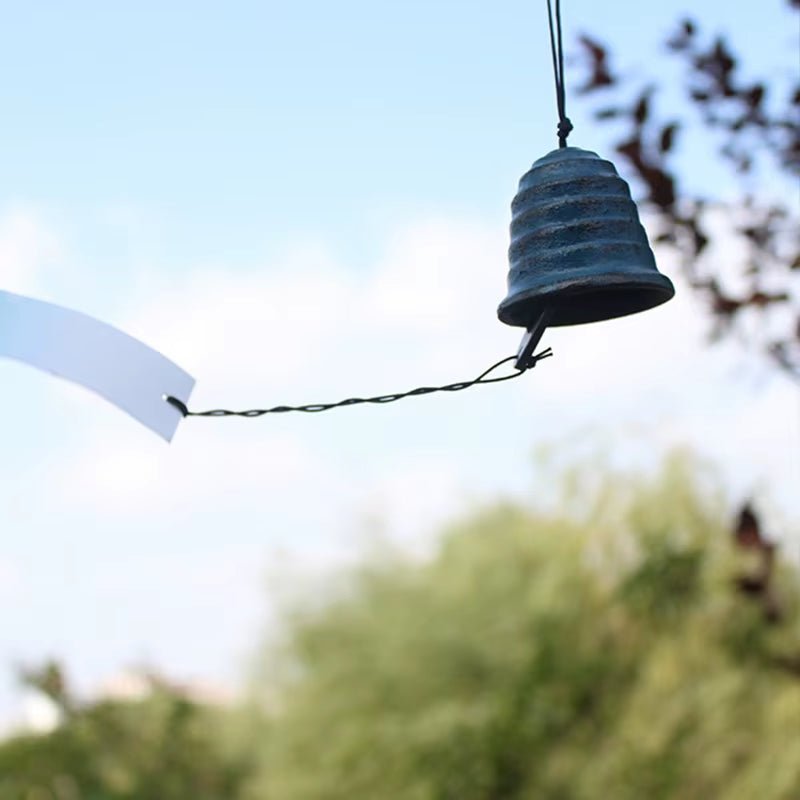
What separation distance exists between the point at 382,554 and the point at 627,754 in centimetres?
287

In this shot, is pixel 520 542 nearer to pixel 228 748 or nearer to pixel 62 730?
pixel 228 748

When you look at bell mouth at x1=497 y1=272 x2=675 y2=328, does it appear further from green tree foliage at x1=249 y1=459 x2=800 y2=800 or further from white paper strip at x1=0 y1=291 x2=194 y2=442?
green tree foliage at x1=249 y1=459 x2=800 y2=800

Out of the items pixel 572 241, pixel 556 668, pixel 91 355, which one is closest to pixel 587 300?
pixel 572 241

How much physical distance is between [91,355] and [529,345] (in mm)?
629

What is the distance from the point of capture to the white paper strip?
1722 millimetres

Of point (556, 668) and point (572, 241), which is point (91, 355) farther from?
point (556, 668)

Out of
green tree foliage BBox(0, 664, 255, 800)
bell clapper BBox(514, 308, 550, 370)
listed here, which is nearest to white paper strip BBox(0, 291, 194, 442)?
bell clapper BBox(514, 308, 550, 370)

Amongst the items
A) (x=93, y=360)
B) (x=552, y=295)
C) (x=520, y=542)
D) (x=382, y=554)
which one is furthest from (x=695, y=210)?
(x=382, y=554)

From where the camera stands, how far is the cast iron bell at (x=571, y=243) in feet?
6.45

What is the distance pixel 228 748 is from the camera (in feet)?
41.9

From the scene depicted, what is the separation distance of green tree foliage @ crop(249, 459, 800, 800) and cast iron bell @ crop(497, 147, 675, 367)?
6208mm

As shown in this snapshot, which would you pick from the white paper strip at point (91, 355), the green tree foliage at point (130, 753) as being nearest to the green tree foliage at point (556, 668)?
the green tree foliage at point (130, 753)

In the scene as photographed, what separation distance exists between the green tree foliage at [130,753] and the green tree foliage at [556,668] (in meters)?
2.85

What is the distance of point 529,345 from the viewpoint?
1.96 meters
